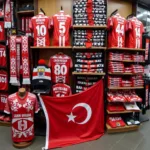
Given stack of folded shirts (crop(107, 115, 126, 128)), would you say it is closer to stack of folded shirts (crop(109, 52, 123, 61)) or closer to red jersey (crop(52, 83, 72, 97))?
red jersey (crop(52, 83, 72, 97))

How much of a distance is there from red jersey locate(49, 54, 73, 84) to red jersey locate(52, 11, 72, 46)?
27 cm

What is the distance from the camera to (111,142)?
258cm

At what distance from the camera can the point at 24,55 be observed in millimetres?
2742

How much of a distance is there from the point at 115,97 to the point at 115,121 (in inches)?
19.3

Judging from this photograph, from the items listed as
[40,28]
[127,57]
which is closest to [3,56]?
[40,28]

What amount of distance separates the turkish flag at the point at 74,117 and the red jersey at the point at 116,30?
0.80 meters

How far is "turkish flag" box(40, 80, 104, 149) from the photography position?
2.45 meters

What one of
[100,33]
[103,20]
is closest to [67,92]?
[100,33]

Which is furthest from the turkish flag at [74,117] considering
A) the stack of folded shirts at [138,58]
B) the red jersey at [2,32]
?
the red jersey at [2,32]

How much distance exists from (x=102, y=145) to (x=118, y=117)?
75cm

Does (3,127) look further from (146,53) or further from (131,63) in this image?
(146,53)

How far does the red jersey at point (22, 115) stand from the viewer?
7.68 ft

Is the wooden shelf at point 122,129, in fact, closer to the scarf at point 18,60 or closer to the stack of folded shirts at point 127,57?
the stack of folded shirts at point 127,57

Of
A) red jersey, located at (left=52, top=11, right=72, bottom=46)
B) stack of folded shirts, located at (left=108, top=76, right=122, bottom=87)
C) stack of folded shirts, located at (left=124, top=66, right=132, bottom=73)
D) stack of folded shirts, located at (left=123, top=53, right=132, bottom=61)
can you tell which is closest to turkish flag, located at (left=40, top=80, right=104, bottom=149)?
stack of folded shirts, located at (left=108, top=76, right=122, bottom=87)
